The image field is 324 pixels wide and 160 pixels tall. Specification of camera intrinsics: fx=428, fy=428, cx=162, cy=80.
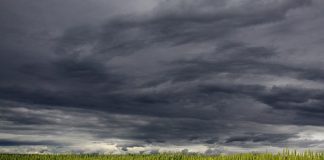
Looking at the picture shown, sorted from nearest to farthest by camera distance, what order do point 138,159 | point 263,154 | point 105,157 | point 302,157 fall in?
1. point 302,157
2. point 263,154
3. point 138,159
4. point 105,157

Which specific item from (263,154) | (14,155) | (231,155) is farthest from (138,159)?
(14,155)

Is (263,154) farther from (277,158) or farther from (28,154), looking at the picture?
(28,154)

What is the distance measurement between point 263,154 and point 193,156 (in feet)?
45.1

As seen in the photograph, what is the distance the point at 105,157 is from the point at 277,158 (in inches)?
1399

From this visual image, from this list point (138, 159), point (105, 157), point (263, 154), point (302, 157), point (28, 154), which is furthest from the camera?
point (28, 154)

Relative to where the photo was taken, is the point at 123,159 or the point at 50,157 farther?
the point at 50,157

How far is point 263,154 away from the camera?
61.5 meters

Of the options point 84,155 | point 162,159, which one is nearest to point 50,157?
point 84,155

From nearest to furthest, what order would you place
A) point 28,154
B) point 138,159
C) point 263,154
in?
point 263,154
point 138,159
point 28,154

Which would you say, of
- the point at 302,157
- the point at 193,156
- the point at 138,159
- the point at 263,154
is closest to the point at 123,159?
the point at 138,159

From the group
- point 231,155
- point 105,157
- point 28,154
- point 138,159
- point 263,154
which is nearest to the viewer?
point 263,154

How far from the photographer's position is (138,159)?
231 ft

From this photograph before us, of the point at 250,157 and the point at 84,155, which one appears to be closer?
the point at 250,157

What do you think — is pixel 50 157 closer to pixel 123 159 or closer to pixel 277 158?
pixel 123 159
